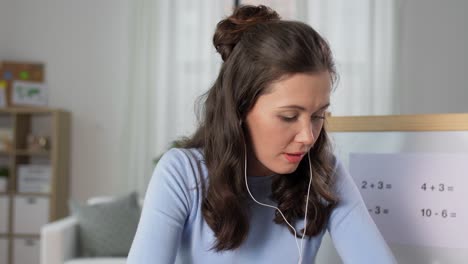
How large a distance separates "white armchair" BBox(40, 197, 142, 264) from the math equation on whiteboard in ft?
7.36

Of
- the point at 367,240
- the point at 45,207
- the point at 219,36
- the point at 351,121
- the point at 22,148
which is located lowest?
the point at 45,207

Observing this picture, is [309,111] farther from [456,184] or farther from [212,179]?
[456,184]

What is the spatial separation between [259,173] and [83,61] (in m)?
3.89

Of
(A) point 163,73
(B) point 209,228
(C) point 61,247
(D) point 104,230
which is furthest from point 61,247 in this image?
(B) point 209,228

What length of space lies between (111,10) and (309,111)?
4026mm

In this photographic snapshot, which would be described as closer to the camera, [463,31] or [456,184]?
[456,184]

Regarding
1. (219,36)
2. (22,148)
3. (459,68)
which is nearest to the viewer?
(219,36)

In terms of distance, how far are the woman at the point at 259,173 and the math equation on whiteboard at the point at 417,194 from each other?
0.11 metres

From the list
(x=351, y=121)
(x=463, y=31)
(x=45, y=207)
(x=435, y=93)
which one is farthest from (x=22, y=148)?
(x=351, y=121)

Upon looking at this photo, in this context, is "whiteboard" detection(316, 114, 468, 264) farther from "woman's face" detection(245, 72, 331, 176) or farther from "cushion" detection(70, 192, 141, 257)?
"cushion" detection(70, 192, 141, 257)

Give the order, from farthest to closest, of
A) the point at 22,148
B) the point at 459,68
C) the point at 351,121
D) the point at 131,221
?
the point at 22,148
the point at 459,68
the point at 131,221
the point at 351,121

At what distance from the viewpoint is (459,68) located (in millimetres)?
4219

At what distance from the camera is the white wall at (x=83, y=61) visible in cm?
466

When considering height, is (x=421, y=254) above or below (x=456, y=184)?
below
